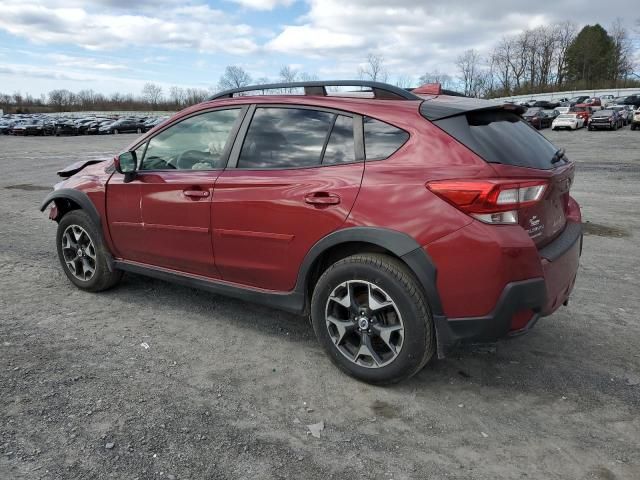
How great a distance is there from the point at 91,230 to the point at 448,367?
325 cm

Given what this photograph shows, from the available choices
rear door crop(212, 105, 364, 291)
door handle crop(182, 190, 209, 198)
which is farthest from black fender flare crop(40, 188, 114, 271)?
rear door crop(212, 105, 364, 291)

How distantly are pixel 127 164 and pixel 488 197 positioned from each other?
114 inches

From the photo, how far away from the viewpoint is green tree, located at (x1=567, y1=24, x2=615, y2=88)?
3723 inches

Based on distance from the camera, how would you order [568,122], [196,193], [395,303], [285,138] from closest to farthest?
[395,303] < [285,138] < [196,193] < [568,122]

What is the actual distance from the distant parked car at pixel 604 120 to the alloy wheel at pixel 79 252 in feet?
129

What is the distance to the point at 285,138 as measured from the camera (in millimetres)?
3578

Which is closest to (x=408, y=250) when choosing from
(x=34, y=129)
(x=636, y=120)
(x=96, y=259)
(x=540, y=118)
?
(x=96, y=259)

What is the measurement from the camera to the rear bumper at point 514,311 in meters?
2.84

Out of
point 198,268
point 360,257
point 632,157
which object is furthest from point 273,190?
point 632,157

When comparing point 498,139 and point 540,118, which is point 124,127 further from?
point 498,139

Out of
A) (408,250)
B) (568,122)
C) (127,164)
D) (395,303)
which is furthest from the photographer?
(568,122)

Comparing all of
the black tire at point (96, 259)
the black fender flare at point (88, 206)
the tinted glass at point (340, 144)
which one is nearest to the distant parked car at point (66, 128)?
the black tire at point (96, 259)

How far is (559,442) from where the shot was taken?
2.72m

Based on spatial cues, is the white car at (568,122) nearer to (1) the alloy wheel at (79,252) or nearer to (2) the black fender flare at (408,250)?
(1) the alloy wheel at (79,252)
